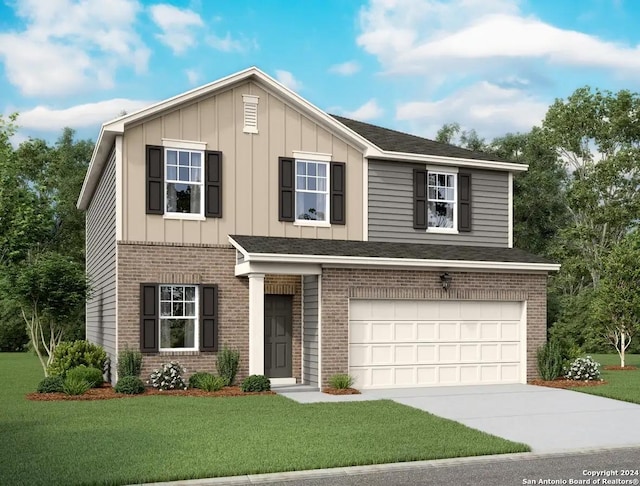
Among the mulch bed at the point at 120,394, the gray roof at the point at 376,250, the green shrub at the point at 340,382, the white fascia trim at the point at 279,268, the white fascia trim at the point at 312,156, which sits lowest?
the mulch bed at the point at 120,394

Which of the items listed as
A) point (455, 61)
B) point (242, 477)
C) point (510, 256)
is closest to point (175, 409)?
point (242, 477)

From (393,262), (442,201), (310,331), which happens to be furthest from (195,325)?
(442,201)

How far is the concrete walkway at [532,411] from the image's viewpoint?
38.2 ft

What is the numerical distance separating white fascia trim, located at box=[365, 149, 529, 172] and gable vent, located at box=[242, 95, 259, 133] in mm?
3041

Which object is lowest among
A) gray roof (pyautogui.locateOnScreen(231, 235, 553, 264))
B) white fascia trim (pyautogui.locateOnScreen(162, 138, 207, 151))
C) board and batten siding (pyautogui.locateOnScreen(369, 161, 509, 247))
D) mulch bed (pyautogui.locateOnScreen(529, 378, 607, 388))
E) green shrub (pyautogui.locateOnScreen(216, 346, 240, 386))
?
mulch bed (pyautogui.locateOnScreen(529, 378, 607, 388))

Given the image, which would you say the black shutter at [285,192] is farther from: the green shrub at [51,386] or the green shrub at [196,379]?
the green shrub at [51,386]

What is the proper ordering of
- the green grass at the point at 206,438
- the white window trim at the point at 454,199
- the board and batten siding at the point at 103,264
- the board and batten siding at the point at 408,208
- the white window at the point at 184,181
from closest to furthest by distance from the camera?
1. the green grass at the point at 206,438
2. the white window at the point at 184,181
3. the board and batten siding at the point at 103,264
4. the board and batten siding at the point at 408,208
5. the white window trim at the point at 454,199

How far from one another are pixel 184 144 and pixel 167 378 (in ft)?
17.9

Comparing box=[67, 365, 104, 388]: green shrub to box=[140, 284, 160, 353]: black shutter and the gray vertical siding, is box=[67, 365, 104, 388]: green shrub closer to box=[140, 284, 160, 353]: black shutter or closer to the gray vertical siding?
box=[140, 284, 160, 353]: black shutter

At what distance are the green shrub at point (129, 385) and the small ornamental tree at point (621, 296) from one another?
1601 centimetres

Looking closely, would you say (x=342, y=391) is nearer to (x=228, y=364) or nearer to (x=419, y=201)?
(x=228, y=364)

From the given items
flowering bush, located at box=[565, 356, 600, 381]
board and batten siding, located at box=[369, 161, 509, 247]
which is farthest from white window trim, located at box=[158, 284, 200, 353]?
flowering bush, located at box=[565, 356, 600, 381]

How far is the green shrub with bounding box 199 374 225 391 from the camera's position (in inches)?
674

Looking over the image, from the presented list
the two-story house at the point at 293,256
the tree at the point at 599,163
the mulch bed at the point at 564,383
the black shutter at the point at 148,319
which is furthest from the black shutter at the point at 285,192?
the tree at the point at 599,163
